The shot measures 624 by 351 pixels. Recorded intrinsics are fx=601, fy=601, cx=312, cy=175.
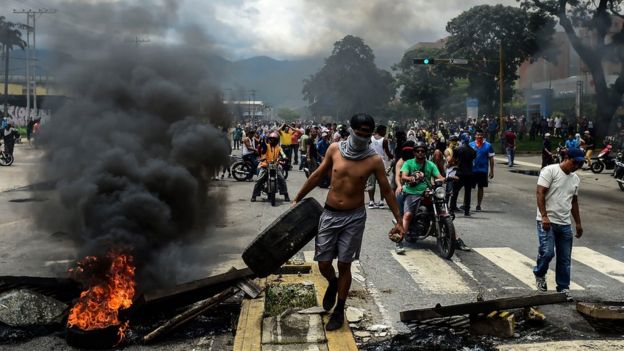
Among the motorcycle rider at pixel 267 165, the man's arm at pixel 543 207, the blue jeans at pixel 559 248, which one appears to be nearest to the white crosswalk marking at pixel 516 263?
the blue jeans at pixel 559 248

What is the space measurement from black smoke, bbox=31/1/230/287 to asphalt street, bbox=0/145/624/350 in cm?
52

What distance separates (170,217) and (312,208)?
1897 mm

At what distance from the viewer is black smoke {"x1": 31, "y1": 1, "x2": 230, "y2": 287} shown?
607 cm

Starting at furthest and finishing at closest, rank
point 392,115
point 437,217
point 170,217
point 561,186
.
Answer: point 392,115 < point 437,217 < point 170,217 < point 561,186

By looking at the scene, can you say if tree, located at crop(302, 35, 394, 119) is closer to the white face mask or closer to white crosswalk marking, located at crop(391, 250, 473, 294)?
white crosswalk marking, located at crop(391, 250, 473, 294)

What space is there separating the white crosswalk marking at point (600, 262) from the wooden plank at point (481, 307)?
8.54 ft

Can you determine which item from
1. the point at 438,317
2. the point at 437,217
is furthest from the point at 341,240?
the point at 437,217

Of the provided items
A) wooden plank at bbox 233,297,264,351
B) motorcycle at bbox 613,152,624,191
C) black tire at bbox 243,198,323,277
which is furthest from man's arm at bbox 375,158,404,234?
motorcycle at bbox 613,152,624,191

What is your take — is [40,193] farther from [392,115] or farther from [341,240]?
[392,115]

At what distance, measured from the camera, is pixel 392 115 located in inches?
3627

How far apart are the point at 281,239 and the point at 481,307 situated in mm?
1802

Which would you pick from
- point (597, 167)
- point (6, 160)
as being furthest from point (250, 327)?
point (6, 160)

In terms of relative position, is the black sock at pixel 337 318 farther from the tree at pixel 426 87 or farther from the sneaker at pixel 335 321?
the tree at pixel 426 87

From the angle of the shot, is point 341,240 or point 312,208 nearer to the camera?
point 341,240
